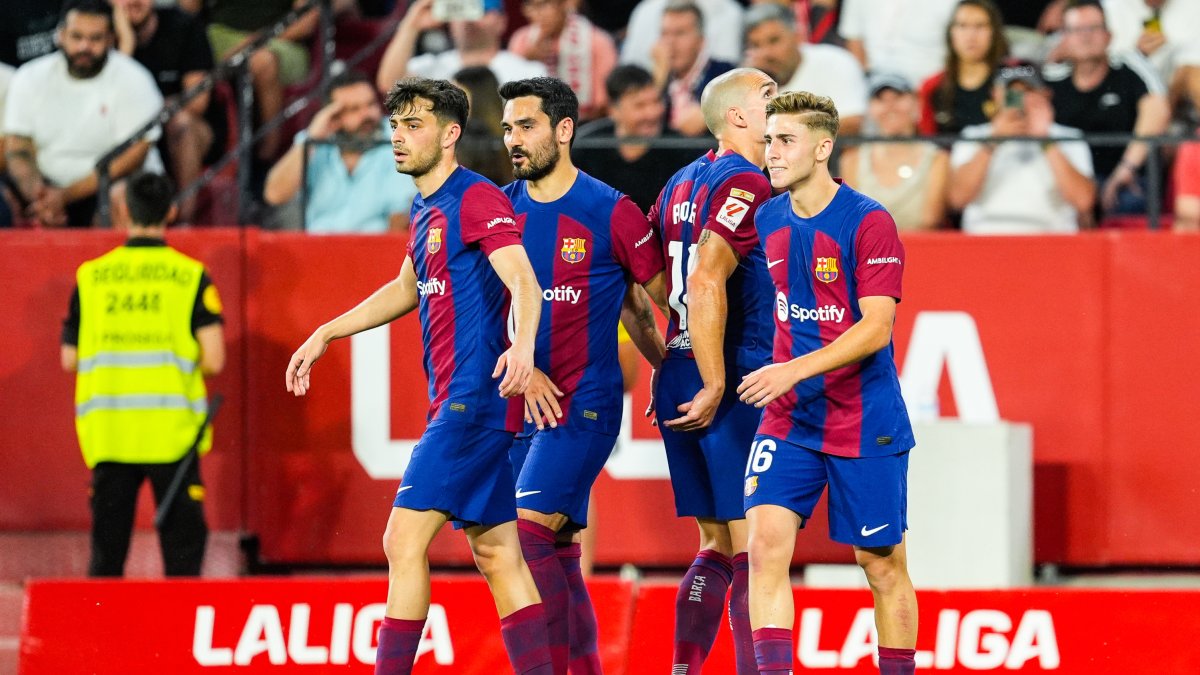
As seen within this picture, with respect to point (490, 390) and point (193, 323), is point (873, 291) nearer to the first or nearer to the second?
point (490, 390)

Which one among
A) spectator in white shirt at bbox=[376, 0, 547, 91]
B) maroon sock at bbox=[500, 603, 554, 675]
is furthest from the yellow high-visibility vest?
maroon sock at bbox=[500, 603, 554, 675]

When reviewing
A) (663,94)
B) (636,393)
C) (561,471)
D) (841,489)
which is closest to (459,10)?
(663,94)

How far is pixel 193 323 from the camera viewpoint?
28.8ft

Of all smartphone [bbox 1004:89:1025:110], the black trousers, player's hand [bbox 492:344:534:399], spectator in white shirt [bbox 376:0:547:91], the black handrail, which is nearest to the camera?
player's hand [bbox 492:344:534:399]

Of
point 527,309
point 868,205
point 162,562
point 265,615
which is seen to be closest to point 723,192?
point 868,205

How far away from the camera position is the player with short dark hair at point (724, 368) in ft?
20.5

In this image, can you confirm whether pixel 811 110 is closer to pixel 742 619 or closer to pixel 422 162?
pixel 422 162

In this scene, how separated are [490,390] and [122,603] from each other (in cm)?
223

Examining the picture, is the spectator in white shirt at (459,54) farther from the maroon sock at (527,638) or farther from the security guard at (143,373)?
the maroon sock at (527,638)

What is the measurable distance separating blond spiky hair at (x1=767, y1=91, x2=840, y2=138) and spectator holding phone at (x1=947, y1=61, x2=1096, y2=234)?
3507mm

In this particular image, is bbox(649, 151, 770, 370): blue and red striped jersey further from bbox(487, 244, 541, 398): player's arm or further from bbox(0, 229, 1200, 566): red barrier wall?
bbox(0, 229, 1200, 566): red barrier wall

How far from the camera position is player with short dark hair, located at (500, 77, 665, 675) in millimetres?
6117

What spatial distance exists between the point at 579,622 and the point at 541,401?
2.93 feet

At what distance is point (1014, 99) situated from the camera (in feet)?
31.1
